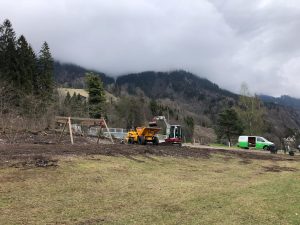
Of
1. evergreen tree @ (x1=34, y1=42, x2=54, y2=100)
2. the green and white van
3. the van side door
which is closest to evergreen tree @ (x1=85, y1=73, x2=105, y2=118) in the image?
evergreen tree @ (x1=34, y1=42, x2=54, y2=100)

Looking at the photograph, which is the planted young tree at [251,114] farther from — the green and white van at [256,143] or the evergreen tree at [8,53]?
the evergreen tree at [8,53]

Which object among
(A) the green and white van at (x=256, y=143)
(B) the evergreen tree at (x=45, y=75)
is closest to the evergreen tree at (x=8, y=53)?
(B) the evergreen tree at (x=45, y=75)

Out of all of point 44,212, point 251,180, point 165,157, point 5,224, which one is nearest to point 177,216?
point 44,212

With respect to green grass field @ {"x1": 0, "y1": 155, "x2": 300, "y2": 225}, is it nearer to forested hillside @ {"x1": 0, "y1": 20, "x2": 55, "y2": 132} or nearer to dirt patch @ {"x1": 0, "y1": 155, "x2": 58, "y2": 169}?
dirt patch @ {"x1": 0, "y1": 155, "x2": 58, "y2": 169}

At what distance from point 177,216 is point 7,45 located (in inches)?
2827

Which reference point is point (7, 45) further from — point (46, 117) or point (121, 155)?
point (121, 155)

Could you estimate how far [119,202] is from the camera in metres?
13.1

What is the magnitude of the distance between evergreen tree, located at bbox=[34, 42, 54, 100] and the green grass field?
205ft

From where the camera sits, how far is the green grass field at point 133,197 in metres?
11.1

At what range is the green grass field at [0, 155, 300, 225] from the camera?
36.5ft

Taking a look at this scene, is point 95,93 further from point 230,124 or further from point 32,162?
point 32,162

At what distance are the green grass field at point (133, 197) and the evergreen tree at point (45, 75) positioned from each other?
205 feet

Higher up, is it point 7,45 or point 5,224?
point 7,45

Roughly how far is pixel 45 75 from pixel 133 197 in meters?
76.4
